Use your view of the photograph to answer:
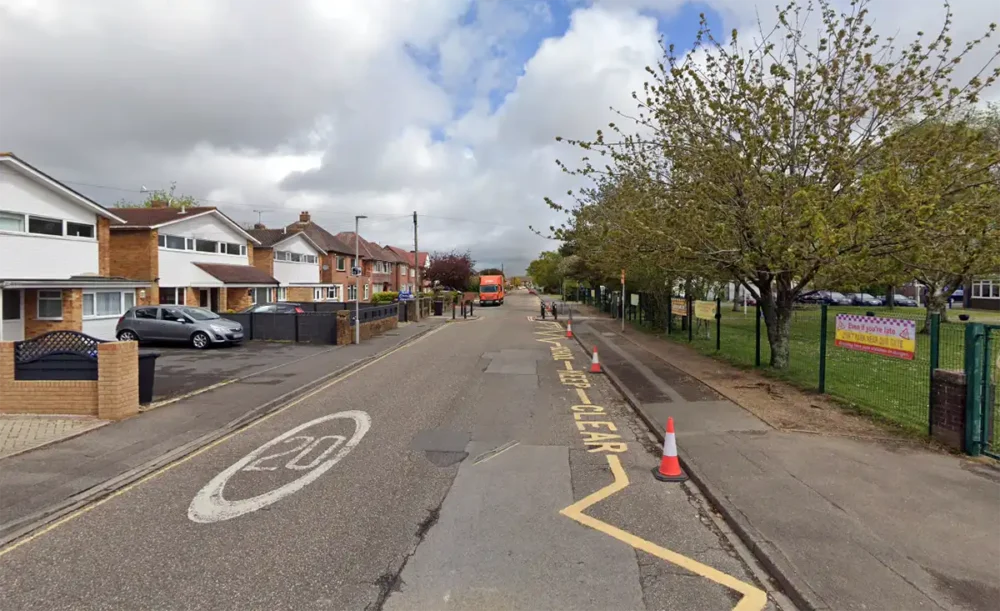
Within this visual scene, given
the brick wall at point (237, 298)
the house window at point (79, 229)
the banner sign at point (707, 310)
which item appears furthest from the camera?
the brick wall at point (237, 298)

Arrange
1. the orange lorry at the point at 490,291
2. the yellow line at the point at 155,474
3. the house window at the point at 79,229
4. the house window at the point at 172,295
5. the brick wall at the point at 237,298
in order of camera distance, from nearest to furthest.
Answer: the yellow line at the point at 155,474 < the house window at the point at 79,229 < the house window at the point at 172,295 < the brick wall at the point at 237,298 < the orange lorry at the point at 490,291

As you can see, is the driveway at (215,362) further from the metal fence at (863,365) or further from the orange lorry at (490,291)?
the orange lorry at (490,291)

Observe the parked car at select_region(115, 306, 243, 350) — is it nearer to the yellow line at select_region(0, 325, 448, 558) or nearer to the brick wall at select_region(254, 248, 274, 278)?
the yellow line at select_region(0, 325, 448, 558)

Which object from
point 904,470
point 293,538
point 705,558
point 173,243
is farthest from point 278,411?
point 173,243

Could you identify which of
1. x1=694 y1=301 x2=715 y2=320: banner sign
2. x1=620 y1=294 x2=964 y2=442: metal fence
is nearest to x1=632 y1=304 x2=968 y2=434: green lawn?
x1=620 y1=294 x2=964 y2=442: metal fence

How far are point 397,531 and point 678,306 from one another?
1882 centimetres

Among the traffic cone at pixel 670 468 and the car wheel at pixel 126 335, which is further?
the car wheel at pixel 126 335

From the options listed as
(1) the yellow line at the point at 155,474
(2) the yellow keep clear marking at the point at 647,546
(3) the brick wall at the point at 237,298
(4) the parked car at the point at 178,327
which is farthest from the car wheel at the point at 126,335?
(2) the yellow keep clear marking at the point at 647,546

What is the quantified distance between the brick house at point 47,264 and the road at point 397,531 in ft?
54.2

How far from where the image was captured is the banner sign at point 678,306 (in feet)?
68.8

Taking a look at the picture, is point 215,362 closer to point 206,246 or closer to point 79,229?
point 79,229

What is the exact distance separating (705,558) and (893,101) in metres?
9.45

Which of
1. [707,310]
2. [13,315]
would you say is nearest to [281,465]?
[707,310]

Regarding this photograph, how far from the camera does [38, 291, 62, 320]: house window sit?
20.0 m
